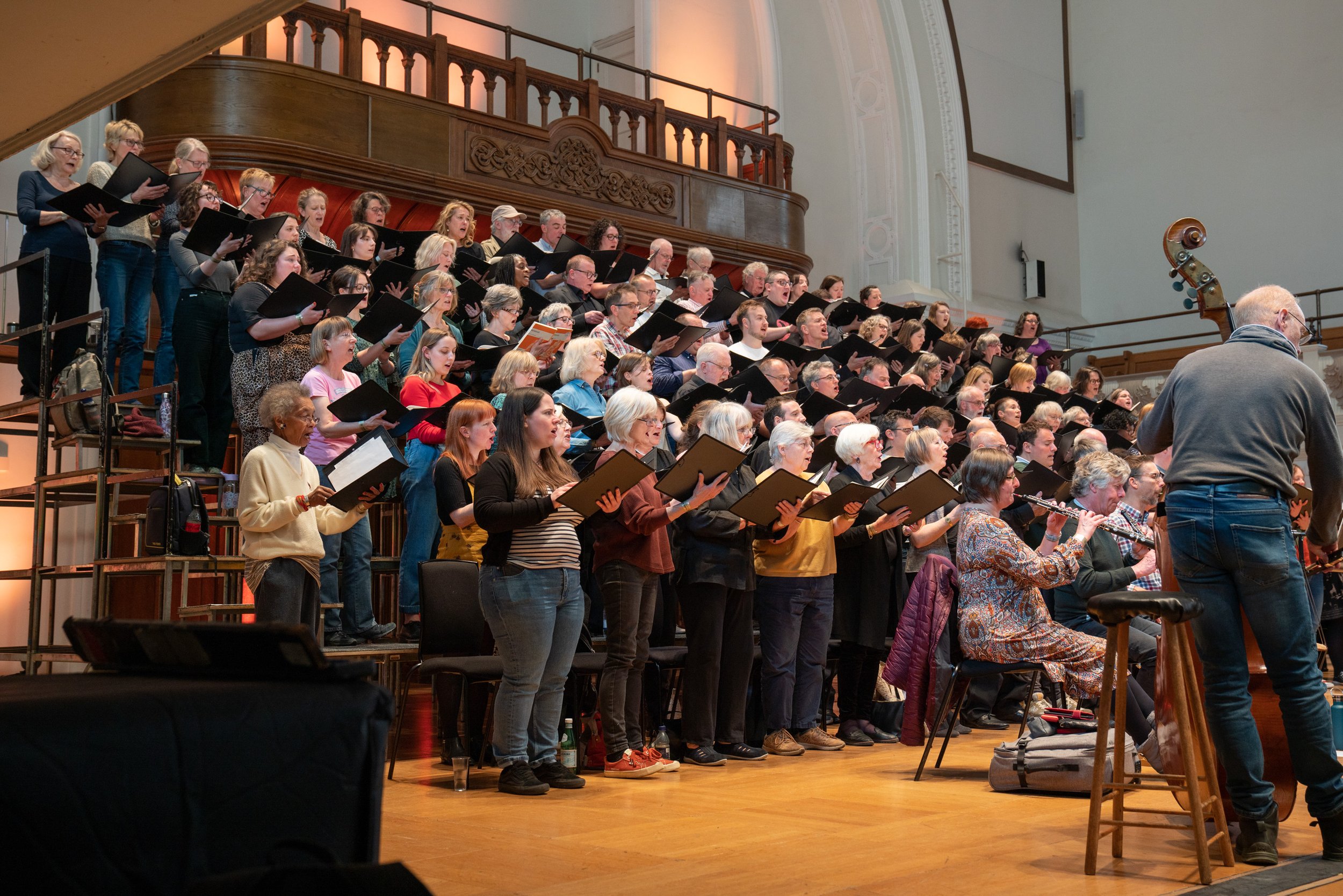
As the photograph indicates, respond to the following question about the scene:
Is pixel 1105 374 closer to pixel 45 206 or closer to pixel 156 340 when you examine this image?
pixel 156 340

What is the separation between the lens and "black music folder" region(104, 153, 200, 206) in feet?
17.2

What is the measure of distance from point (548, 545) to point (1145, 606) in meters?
1.90

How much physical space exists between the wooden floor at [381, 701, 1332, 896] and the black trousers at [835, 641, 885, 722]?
0.92m

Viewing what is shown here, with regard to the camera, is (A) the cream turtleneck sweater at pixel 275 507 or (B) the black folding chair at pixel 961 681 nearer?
(A) the cream turtleneck sweater at pixel 275 507

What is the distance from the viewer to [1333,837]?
9.70 ft

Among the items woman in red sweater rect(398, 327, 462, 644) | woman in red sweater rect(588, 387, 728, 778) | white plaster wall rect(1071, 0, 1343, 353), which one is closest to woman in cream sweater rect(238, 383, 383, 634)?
woman in red sweater rect(398, 327, 462, 644)

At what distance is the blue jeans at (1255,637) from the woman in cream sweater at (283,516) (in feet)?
7.84

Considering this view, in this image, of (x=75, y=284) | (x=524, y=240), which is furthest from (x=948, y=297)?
(x=75, y=284)

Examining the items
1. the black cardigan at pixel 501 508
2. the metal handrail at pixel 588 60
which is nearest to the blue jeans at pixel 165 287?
the black cardigan at pixel 501 508

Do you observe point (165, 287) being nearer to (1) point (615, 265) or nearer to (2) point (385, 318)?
(2) point (385, 318)

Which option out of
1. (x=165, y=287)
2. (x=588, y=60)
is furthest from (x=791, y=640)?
(x=588, y=60)

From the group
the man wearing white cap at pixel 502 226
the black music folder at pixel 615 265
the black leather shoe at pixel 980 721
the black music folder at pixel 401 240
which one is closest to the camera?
the black leather shoe at pixel 980 721

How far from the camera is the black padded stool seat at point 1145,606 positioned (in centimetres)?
290

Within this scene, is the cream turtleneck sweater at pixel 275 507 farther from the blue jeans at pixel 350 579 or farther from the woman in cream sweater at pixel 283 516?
the blue jeans at pixel 350 579
